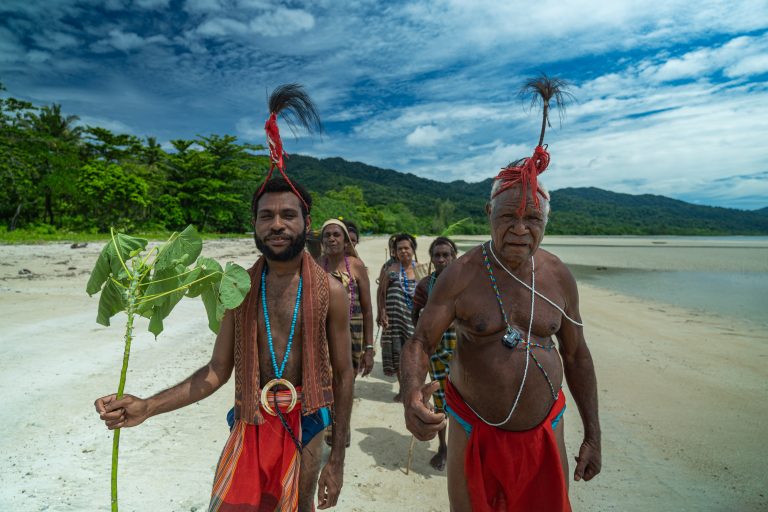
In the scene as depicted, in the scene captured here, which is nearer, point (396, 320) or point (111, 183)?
point (396, 320)

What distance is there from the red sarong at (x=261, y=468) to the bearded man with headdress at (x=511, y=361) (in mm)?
704

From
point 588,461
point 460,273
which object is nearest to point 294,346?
point 460,273

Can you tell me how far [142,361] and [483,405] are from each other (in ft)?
18.7

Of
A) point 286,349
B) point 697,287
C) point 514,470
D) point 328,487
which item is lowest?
point 697,287

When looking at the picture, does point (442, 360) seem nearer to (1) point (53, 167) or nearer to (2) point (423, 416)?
(2) point (423, 416)

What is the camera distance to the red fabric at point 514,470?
2205 millimetres

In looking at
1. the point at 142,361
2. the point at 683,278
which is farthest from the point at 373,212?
the point at 142,361

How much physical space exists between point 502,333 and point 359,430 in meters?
2.91

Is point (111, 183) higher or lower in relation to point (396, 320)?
higher

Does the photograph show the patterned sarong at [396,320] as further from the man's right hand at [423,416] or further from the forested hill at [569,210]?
the forested hill at [569,210]

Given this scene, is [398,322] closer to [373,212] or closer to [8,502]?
[8,502]

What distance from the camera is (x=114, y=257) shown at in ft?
5.13

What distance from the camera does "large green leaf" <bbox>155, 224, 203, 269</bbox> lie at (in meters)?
1.62

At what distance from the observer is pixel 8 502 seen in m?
3.09
